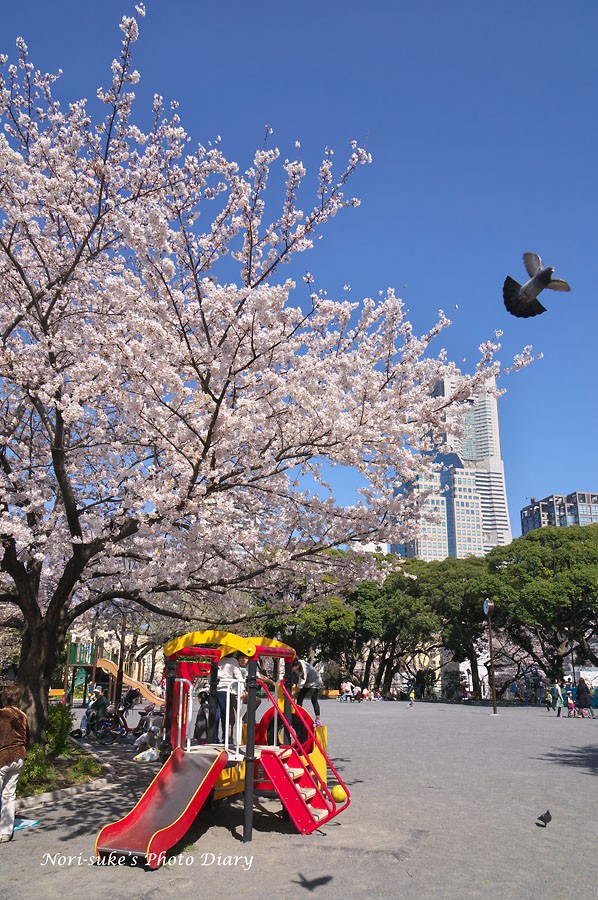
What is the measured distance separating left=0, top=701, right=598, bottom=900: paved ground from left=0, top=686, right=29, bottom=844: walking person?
0.28 m

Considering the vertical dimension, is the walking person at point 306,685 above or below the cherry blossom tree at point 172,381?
below

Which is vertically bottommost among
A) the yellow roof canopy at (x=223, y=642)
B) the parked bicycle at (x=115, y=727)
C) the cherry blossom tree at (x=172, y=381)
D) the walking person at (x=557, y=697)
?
the walking person at (x=557, y=697)

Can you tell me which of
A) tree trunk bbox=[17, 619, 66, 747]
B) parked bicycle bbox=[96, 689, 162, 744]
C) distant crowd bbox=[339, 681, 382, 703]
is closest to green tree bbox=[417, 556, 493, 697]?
distant crowd bbox=[339, 681, 382, 703]

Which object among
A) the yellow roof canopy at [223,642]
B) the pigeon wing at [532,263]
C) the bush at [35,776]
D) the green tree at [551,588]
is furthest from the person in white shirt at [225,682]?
the green tree at [551,588]

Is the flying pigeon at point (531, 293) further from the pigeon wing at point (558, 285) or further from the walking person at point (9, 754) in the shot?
the walking person at point (9, 754)

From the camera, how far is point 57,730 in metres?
13.0

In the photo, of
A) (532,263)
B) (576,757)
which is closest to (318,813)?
(532,263)

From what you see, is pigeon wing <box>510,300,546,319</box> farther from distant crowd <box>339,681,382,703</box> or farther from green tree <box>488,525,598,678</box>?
distant crowd <box>339,681,382,703</box>

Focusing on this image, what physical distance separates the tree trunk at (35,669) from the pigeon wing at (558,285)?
10299 mm

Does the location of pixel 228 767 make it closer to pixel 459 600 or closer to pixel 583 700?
pixel 583 700

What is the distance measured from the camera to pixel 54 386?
366 inches

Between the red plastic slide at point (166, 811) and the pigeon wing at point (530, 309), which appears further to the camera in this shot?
the pigeon wing at point (530, 309)

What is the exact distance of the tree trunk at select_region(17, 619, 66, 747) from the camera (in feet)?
38.0

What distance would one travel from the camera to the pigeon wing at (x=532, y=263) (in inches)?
349
